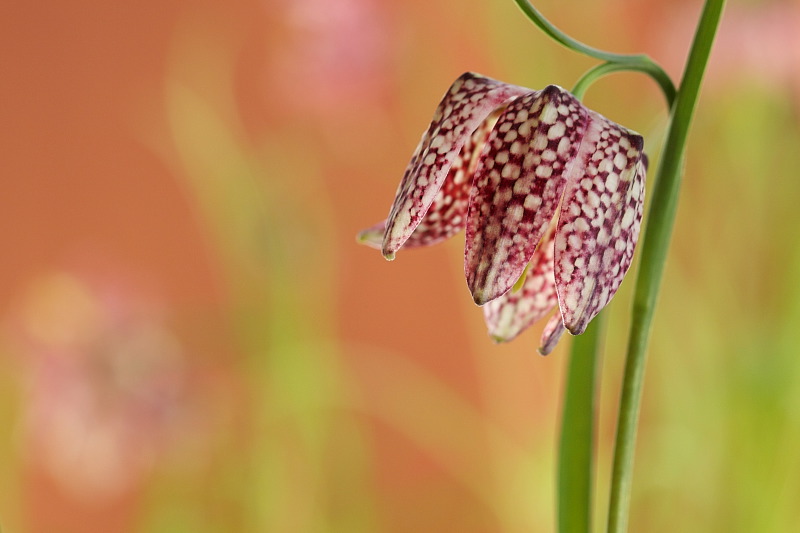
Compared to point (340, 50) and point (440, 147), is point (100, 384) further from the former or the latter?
point (440, 147)

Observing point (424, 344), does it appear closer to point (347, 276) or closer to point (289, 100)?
point (347, 276)

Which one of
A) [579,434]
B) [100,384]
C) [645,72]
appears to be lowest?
[100,384]

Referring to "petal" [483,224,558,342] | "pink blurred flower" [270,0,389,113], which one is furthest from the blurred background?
"petal" [483,224,558,342]

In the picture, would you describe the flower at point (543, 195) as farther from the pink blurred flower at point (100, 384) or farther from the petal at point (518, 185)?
the pink blurred flower at point (100, 384)

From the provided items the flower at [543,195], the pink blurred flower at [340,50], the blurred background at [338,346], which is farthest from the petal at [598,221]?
the pink blurred flower at [340,50]

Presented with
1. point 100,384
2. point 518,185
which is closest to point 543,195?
point 518,185

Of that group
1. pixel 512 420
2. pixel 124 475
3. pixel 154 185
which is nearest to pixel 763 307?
pixel 512 420
